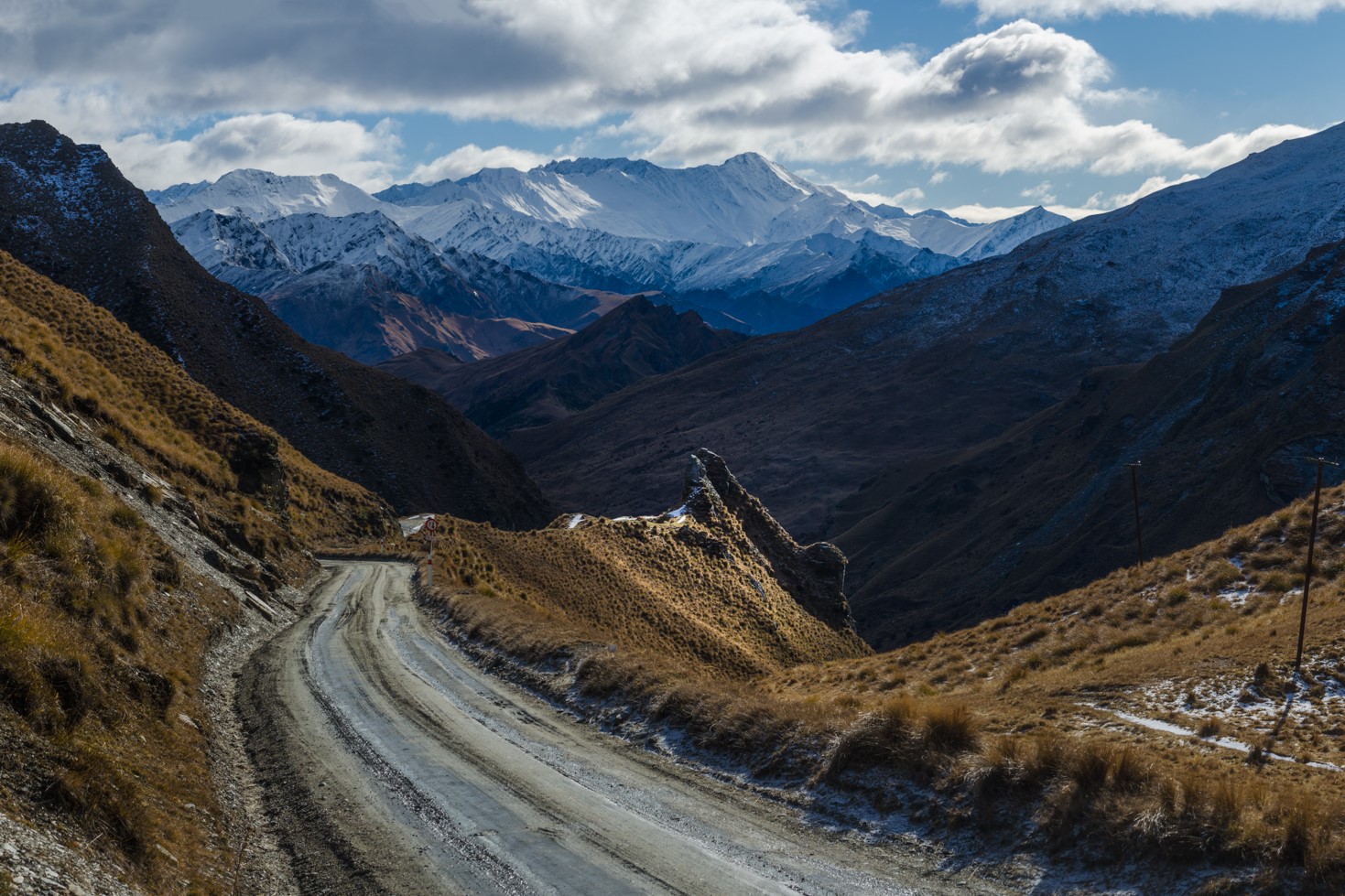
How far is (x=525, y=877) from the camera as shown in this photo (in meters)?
9.84

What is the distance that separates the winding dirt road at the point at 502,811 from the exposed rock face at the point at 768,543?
149ft

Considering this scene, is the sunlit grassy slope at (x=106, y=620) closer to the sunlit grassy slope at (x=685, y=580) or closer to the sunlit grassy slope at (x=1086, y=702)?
the sunlit grassy slope at (x=1086, y=702)

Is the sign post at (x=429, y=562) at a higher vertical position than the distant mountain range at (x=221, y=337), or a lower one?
lower

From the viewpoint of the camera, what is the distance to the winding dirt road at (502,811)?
9.84m

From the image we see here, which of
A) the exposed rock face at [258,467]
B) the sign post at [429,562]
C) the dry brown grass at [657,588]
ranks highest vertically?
the exposed rock face at [258,467]

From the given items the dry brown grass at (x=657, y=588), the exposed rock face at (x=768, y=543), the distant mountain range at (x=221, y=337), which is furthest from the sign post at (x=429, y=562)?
the distant mountain range at (x=221, y=337)

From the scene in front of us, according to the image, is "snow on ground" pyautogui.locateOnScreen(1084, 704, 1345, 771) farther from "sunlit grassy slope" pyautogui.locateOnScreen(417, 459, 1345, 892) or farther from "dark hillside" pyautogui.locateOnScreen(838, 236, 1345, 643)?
"dark hillside" pyautogui.locateOnScreen(838, 236, 1345, 643)

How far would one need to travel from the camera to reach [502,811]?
38.2ft

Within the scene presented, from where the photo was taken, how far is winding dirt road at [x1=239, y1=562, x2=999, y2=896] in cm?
984

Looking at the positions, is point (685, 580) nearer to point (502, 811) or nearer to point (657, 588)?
point (657, 588)

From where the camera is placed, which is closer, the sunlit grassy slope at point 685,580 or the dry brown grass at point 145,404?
the dry brown grass at point 145,404

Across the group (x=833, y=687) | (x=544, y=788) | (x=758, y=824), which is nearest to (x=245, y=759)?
(x=544, y=788)

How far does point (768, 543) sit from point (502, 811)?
184ft

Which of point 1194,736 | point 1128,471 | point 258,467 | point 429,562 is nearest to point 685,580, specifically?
point 429,562
